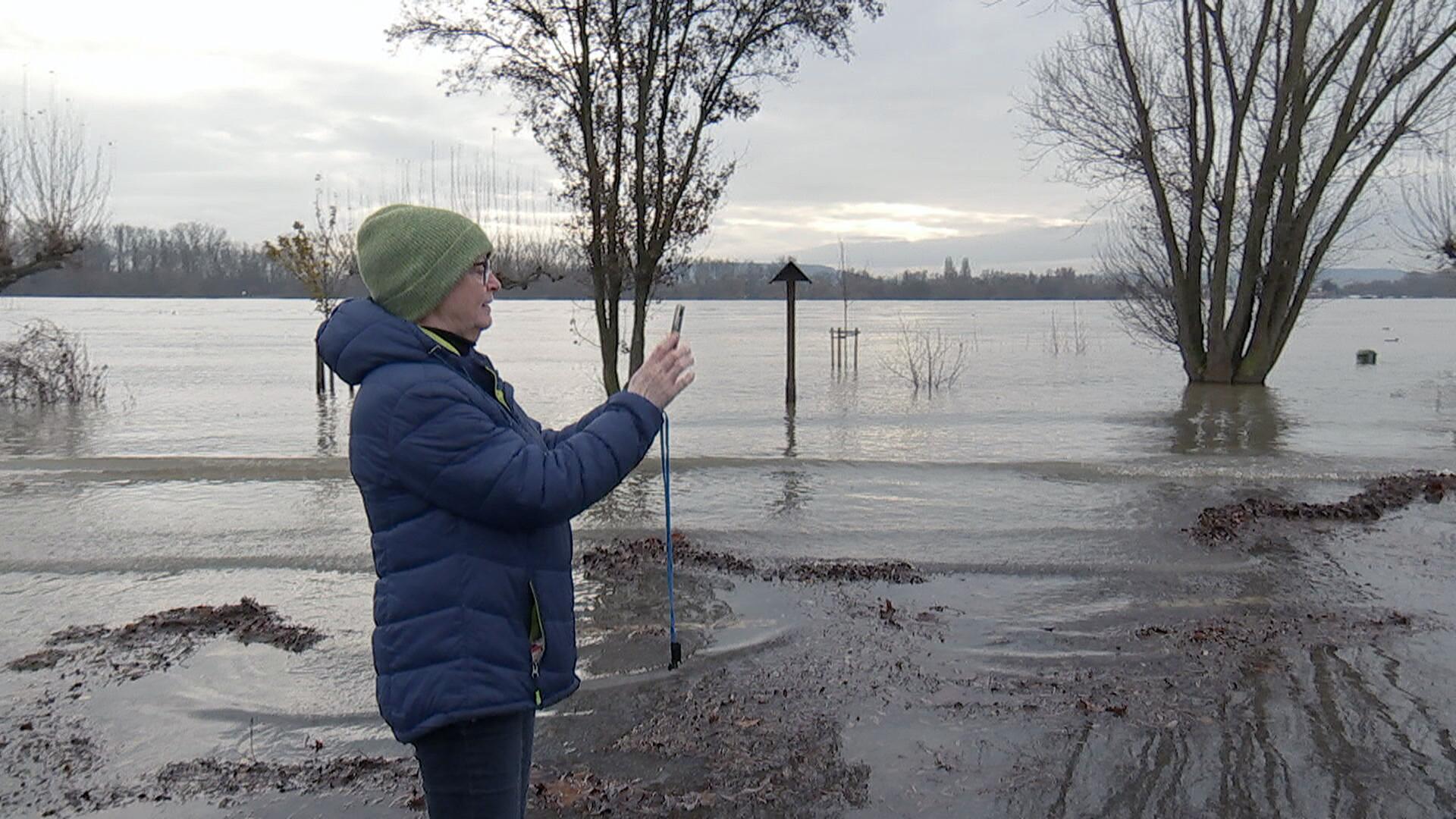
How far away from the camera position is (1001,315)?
4316 inches

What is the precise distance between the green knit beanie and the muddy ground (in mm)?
2151

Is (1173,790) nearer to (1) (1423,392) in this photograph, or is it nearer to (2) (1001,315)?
(1) (1423,392)

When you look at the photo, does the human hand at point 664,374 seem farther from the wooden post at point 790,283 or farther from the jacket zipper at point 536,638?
the wooden post at point 790,283

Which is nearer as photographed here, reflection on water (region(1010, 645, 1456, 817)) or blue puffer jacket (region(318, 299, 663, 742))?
blue puffer jacket (region(318, 299, 663, 742))

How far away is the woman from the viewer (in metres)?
2.36

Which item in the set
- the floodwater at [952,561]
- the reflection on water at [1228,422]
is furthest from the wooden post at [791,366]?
the reflection on water at [1228,422]

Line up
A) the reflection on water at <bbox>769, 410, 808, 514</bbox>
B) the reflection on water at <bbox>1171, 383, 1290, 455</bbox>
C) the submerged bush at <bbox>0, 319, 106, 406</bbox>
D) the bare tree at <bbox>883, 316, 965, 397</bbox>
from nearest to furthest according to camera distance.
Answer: the reflection on water at <bbox>769, 410, 808, 514</bbox>
the reflection on water at <bbox>1171, 383, 1290, 455</bbox>
the submerged bush at <bbox>0, 319, 106, 406</bbox>
the bare tree at <bbox>883, 316, 965, 397</bbox>

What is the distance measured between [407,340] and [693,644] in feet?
12.2

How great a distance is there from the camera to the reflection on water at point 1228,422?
16.5 meters

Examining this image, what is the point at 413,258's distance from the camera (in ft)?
8.25

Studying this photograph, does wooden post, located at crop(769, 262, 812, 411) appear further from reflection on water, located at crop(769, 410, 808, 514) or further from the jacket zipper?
the jacket zipper

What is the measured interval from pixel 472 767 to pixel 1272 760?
10.5 feet

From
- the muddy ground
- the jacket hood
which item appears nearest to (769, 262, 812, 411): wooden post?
the muddy ground

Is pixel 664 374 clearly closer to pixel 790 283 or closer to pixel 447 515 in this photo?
pixel 447 515
